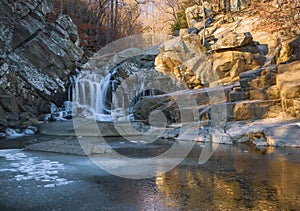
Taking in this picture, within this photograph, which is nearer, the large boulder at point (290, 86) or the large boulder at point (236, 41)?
the large boulder at point (290, 86)

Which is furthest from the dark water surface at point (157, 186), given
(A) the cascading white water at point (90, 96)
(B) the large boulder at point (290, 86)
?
(A) the cascading white water at point (90, 96)

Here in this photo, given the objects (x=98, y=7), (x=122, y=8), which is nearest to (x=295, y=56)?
(x=98, y=7)

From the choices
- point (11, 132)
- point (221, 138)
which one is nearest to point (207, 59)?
point (221, 138)

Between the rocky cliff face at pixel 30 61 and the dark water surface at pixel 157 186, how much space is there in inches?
442

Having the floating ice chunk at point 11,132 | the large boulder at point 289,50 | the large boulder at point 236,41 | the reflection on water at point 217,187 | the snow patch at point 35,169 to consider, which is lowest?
the reflection on water at point 217,187

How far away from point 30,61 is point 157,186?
1751 centimetres

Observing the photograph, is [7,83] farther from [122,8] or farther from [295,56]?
[122,8]

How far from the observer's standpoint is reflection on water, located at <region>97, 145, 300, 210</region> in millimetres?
4059

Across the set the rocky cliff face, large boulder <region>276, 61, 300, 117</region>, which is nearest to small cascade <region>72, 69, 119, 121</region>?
the rocky cliff face

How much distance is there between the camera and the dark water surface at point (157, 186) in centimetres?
406

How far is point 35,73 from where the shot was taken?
20078mm

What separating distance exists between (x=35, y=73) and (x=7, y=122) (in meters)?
5.47

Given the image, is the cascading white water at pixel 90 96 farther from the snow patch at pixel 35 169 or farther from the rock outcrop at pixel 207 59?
the snow patch at pixel 35 169

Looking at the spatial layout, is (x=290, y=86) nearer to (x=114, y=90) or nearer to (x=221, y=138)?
(x=221, y=138)
